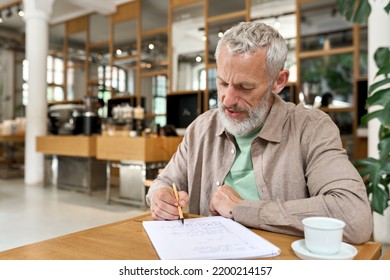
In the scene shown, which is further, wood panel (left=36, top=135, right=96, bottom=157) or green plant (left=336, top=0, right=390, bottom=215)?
wood panel (left=36, top=135, right=96, bottom=157)

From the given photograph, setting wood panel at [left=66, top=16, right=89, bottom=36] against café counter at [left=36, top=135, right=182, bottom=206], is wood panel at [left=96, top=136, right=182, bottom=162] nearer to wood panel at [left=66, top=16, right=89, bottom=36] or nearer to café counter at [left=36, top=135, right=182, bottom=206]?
café counter at [left=36, top=135, right=182, bottom=206]

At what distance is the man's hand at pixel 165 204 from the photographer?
0.90 metres

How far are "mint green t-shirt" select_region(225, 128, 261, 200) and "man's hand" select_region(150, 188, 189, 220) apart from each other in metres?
0.19

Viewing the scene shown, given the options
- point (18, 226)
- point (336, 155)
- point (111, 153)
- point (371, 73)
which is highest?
point (371, 73)

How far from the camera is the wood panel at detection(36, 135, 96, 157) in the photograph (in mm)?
4586

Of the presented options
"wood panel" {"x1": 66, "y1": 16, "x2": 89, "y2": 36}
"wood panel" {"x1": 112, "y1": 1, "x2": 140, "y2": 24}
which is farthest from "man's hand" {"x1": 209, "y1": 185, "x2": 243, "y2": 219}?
"wood panel" {"x1": 66, "y1": 16, "x2": 89, "y2": 36}

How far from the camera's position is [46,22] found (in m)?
5.96

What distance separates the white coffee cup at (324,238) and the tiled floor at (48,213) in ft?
7.79

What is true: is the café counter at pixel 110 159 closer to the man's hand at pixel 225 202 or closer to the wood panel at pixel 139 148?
the wood panel at pixel 139 148
